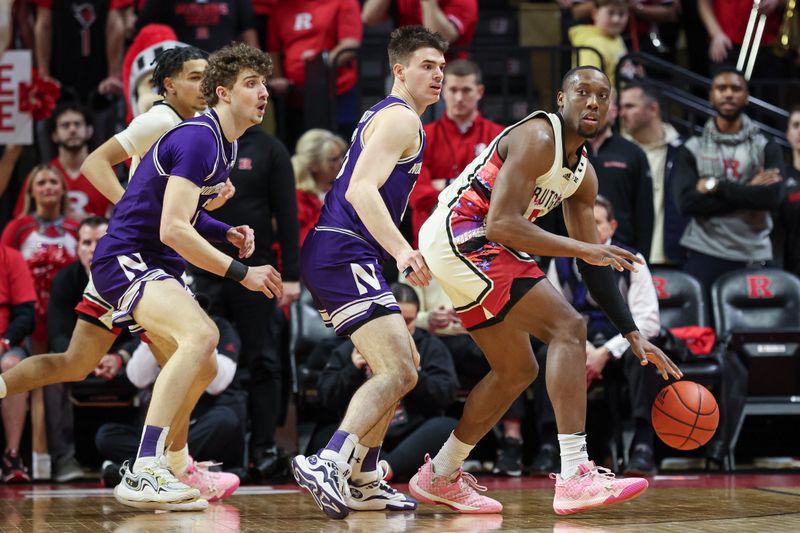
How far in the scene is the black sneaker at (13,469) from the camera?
24.1ft

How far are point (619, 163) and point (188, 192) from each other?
3.96 m

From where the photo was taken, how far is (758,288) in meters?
8.27

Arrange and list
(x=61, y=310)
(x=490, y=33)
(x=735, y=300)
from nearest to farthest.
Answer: (x=61, y=310) < (x=735, y=300) < (x=490, y=33)

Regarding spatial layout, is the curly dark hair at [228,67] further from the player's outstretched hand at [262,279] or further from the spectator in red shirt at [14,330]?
the spectator in red shirt at [14,330]

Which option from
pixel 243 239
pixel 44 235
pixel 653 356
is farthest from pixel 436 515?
pixel 44 235

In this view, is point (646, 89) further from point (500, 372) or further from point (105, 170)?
point (105, 170)

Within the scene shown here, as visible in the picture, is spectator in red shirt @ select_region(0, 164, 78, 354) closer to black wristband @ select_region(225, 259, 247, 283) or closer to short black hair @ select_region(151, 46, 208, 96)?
short black hair @ select_region(151, 46, 208, 96)

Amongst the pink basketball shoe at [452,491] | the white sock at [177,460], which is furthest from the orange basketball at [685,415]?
the white sock at [177,460]

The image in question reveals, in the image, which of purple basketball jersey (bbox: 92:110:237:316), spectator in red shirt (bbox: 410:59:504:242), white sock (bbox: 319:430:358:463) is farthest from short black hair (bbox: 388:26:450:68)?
spectator in red shirt (bbox: 410:59:504:242)

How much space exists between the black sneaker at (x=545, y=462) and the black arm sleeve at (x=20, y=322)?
3158 millimetres

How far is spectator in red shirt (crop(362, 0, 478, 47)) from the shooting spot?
930 centimetres

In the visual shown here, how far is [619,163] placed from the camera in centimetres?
845

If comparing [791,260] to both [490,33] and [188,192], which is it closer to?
[490,33]

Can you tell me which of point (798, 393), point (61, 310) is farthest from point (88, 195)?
point (798, 393)
